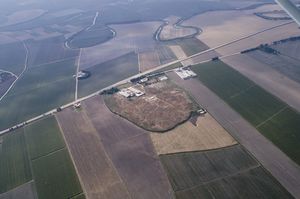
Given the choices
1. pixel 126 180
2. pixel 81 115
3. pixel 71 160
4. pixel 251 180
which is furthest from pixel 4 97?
pixel 251 180

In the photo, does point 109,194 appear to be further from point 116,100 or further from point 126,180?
point 116,100

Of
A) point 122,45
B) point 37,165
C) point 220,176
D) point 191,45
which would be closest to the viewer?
point 220,176

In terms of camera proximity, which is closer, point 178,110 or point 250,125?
point 250,125

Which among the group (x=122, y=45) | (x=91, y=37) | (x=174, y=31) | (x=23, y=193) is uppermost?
(x=23, y=193)

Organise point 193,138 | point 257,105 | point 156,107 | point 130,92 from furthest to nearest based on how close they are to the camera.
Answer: point 130,92, point 156,107, point 257,105, point 193,138

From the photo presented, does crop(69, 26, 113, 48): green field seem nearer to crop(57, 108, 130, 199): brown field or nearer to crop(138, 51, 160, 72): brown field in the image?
crop(138, 51, 160, 72): brown field

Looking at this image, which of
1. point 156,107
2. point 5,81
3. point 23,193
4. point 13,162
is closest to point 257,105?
point 156,107

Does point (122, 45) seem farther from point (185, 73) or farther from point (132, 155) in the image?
point (132, 155)
